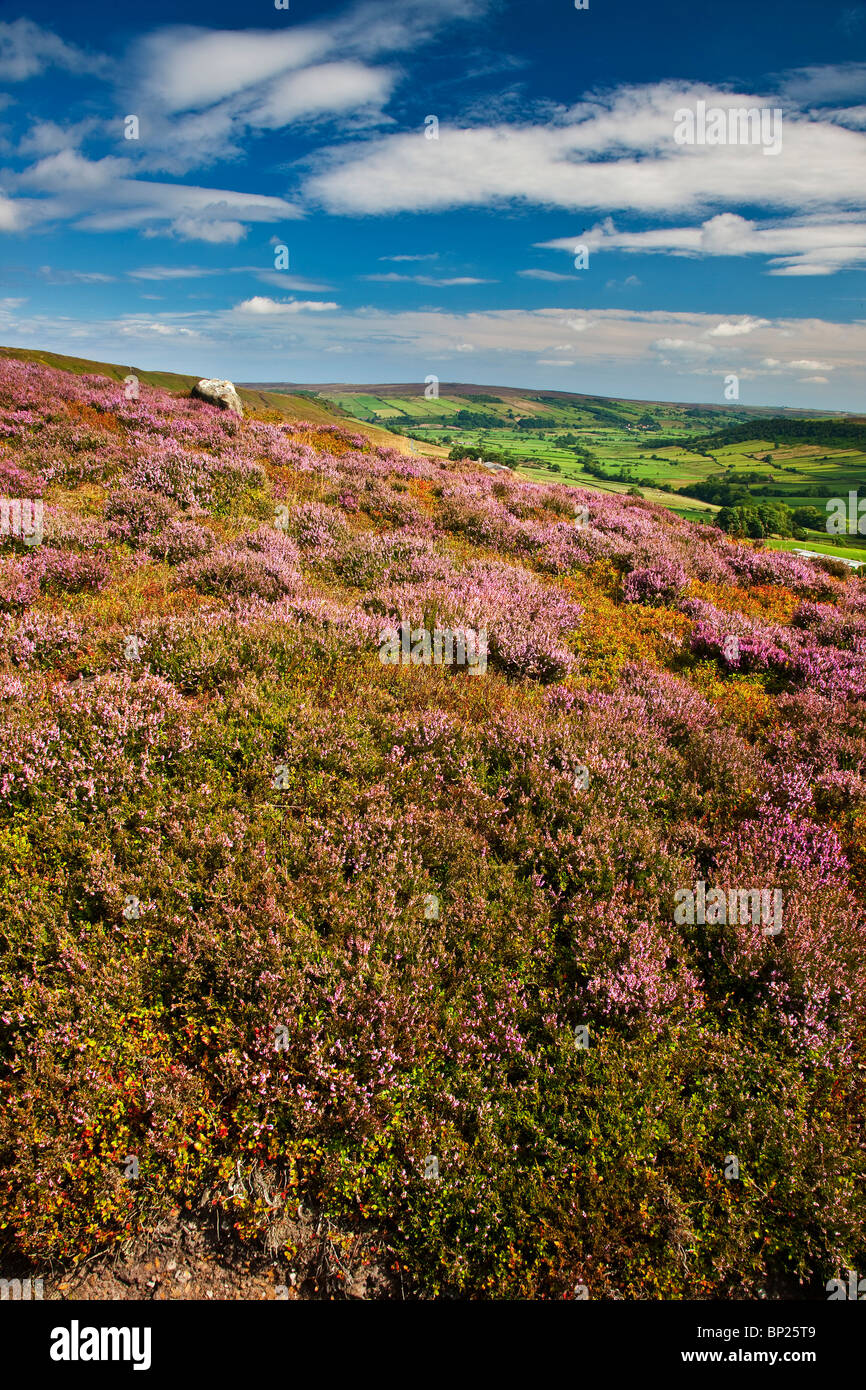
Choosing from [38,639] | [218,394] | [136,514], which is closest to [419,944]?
[38,639]

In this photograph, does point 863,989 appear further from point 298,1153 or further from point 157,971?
point 157,971

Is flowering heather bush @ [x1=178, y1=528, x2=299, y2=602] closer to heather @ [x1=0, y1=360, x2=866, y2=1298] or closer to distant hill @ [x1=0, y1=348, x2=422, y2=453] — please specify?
heather @ [x1=0, y1=360, x2=866, y2=1298]

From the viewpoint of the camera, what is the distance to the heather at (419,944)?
119 inches

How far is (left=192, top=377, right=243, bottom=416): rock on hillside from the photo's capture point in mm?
20906

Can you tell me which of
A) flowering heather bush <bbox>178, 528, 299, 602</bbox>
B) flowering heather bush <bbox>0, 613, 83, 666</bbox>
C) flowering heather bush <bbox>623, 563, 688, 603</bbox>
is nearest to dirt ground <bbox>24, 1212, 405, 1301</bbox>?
flowering heather bush <bbox>0, 613, 83, 666</bbox>

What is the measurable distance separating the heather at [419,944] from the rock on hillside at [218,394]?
52.1 feet

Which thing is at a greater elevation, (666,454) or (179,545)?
(666,454)

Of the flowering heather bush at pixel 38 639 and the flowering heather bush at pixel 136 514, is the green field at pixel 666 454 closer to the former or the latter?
the flowering heather bush at pixel 136 514

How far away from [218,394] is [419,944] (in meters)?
22.8

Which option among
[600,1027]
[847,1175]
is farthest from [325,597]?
[847,1175]

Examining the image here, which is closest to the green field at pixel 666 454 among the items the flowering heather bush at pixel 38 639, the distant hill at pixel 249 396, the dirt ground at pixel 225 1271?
the distant hill at pixel 249 396

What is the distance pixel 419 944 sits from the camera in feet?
13.3

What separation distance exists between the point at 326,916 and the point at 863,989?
12.5 ft

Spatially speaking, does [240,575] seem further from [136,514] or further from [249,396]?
[249,396]
